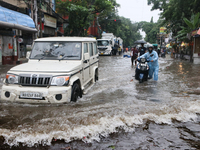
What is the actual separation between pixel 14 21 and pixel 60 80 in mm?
11079

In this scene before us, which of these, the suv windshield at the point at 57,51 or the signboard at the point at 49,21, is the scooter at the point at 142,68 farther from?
the signboard at the point at 49,21

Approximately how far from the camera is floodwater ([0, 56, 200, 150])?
343 centimetres

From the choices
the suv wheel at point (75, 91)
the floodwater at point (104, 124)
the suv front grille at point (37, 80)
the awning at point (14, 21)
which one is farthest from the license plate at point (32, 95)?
the awning at point (14, 21)

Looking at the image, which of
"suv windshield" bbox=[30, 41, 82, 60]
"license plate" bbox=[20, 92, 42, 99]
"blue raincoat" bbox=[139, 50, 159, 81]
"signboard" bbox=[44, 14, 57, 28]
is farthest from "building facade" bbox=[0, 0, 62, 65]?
"license plate" bbox=[20, 92, 42, 99]

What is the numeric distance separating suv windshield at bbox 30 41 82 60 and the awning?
7779 mm

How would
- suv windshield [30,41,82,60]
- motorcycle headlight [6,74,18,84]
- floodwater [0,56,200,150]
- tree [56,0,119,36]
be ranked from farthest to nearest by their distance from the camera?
tree [56,0,119,36] < suv windshield [30,41,82,60] < motorcycle headlight [6,74,18,84] < floodwater [0,56,200,150]

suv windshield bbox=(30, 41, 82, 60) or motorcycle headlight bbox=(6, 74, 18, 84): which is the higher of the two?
suv windshield bbox=(30, 41, 82, 60)

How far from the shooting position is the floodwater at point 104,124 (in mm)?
3432

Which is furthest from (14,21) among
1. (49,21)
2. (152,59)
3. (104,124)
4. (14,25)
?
(104,124)

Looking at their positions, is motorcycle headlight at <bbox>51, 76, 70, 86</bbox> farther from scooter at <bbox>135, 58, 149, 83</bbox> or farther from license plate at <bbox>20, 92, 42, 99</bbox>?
scooter at <bbox>135, 58, 149, 83</bbox>

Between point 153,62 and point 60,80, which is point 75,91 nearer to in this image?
point 60,80

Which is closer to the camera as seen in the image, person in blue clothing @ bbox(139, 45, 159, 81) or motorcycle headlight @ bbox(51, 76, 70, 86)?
motorcycle headlight @ bbox(51, 76, 70, 86)

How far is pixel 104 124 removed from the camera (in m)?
4.14

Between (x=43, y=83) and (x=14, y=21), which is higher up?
(x=14, y=21)
